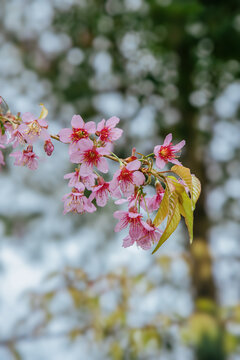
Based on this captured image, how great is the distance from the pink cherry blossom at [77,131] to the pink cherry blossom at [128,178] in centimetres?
6

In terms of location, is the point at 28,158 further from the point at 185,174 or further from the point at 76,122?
the point at 185,174

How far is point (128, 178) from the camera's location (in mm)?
413

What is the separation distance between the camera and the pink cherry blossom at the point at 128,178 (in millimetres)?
393

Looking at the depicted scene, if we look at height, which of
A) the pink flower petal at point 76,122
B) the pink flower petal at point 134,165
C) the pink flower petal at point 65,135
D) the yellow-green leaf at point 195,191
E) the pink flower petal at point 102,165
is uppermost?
the pink flower petal at point 76,122

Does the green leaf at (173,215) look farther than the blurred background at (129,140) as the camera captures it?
No

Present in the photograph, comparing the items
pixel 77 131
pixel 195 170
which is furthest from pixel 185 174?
pixel 195 170

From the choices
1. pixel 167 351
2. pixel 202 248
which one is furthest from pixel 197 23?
pixel 167 351

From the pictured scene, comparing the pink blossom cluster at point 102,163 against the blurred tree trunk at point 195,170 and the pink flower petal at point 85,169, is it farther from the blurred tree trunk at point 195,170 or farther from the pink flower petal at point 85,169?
the blurred tree trunk at point 195,170

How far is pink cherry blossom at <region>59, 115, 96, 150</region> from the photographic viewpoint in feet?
1.41

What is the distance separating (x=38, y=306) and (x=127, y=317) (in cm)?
42

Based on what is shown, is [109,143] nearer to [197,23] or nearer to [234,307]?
[234,307]

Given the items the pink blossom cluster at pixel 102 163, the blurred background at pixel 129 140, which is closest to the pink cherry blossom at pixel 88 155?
the pink blossom cluster at pixel 102 163

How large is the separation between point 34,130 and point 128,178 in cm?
12

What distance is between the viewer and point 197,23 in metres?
2.12
